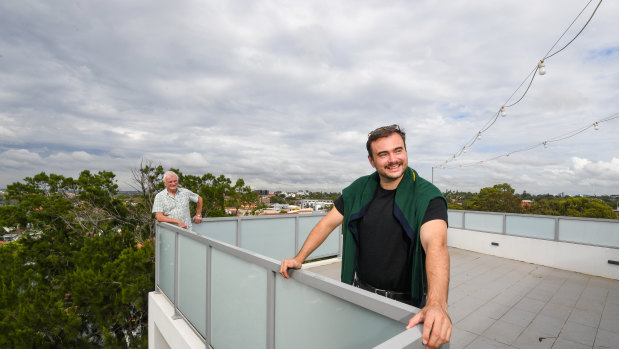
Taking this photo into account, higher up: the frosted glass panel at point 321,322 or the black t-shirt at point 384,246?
the black t-shirt at point 384,246

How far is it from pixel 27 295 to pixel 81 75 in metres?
12.0

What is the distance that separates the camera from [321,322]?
1408 millimetres

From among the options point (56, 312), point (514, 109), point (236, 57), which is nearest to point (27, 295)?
point (56, 312)

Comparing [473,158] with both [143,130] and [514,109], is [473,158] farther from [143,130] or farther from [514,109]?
[143,130]

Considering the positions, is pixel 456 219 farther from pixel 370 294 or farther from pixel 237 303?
pixel 370 294

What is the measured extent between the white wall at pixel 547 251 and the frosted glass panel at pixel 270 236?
5070 millimetres

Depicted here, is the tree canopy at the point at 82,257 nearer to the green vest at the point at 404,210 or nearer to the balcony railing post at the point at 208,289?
the balcony railing post at the point at 208,289

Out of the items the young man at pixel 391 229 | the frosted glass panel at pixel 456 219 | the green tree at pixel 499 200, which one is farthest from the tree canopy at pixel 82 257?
the green tree at pixel 499 200

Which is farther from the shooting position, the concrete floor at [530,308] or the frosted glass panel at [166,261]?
the frosted glass panel at [166,261]

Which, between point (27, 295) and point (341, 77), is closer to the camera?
point (27, 295)

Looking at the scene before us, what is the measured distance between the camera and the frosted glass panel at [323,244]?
5730 mm

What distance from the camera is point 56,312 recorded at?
363 inches

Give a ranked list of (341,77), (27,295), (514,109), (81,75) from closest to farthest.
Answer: (514,109)
(27,295)
(341,77)
(81,75)

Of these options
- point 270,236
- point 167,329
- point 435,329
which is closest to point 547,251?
point 270,236
